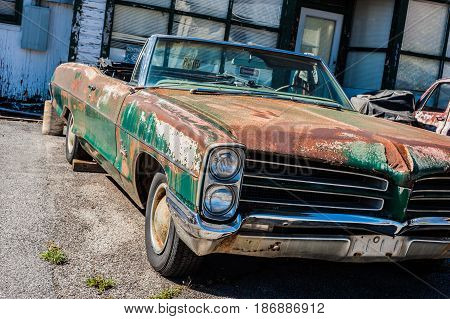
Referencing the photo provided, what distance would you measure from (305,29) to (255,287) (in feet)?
27.4

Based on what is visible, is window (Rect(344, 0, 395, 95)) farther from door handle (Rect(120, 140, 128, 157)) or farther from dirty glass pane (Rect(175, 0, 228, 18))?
door handle (Rect(120, 140, 128, 157))

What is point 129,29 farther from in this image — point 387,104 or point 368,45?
point 368,45

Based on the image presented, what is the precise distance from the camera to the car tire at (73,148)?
17.7ft

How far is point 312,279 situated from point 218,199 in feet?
3.56

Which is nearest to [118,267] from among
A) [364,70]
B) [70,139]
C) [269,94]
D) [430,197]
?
[269,94]

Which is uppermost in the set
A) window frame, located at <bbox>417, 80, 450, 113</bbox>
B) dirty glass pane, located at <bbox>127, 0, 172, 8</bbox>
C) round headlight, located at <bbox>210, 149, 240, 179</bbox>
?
dirty glass pane, located at <bbox>127, 0, 172, 8</bbox>

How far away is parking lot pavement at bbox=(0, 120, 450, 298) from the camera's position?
9.46 ft

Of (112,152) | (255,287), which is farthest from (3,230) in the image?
(255,287)

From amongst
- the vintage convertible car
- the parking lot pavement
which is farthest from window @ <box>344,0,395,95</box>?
the vintage convertible car

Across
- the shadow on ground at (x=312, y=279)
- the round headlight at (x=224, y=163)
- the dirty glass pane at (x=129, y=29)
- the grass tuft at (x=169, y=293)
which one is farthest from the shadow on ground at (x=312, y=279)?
the dirty glass pane at (x=129, y=29)

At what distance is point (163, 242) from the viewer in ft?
10.2

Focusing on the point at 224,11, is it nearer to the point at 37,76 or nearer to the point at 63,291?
the point at 37,76

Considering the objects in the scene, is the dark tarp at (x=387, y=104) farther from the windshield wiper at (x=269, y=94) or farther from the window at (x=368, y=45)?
the windshield wiper at (x=269, y=94)

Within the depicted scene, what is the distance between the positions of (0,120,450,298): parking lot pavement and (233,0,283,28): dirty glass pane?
584cm
